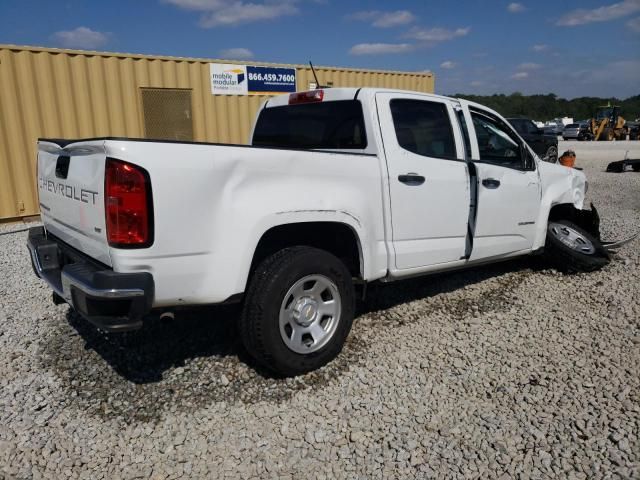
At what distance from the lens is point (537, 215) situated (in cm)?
489

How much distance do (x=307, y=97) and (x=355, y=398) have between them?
8.03 ft

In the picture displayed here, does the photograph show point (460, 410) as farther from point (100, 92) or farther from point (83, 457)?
point (100, 92)

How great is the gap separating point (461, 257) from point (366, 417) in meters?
1.88

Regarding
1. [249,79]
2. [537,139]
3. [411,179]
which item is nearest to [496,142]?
[411,179]

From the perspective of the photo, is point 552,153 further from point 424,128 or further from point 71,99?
point 424,128

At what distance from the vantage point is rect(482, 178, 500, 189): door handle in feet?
13.9

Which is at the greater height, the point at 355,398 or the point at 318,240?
the point at 318,240

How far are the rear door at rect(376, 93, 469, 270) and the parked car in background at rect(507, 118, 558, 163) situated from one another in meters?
15.2

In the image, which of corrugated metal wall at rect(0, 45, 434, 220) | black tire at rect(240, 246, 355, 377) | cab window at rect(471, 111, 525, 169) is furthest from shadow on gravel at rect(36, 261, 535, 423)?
corrugated metal wall at rect(0, 45, 434, 220)

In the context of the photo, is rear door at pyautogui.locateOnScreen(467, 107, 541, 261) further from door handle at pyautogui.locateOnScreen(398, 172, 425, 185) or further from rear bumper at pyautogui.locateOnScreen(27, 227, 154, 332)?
rear bumper at pyautogui.locateOnScreen(27, 227, 154, 332)

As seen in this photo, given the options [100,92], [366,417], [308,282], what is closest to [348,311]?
[308,282]

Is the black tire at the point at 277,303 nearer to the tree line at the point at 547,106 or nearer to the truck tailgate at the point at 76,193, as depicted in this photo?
the truck tailgate at the point at 76,193

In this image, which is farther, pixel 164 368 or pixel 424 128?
pixel 424 128

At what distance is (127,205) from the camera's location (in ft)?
8.25
